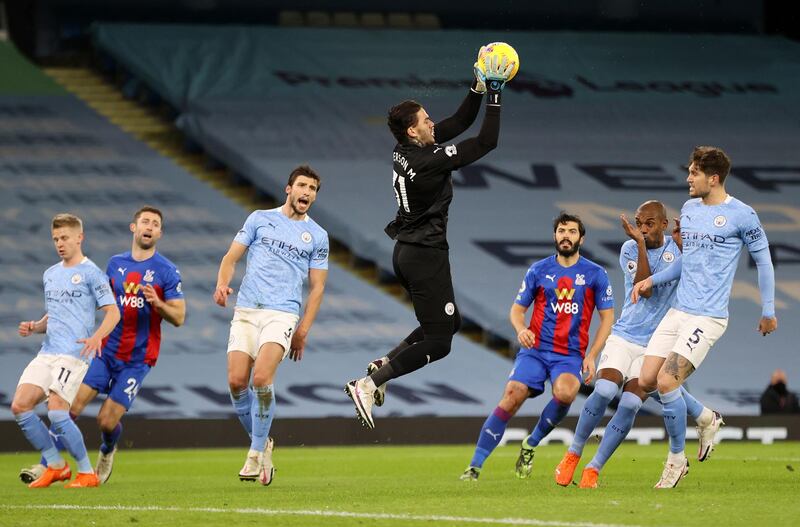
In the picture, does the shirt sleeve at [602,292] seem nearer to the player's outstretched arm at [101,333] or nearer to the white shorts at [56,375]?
the player's outstretched arm at [101,333]

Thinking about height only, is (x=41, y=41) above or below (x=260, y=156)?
above

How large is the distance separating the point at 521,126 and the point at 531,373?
15.5 meters

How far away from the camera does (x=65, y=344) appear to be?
10.8 m

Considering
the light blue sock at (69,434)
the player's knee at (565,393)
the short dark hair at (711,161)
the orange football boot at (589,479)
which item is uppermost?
the short dark hair at (711,161)

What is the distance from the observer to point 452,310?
31.5 ft

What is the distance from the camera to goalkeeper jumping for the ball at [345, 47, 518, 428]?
9414 millimetres

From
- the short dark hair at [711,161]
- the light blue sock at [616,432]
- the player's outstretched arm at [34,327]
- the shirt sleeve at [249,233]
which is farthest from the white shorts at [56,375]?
the short dark hair at [711,161]

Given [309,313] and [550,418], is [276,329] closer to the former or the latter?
[309,313]

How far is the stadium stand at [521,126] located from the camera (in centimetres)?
2278

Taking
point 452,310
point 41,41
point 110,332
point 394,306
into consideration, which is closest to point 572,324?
point 452,310

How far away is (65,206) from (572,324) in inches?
530

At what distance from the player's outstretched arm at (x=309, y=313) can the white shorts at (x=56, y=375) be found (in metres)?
1.69

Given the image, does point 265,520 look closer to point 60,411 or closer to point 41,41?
point 60,411

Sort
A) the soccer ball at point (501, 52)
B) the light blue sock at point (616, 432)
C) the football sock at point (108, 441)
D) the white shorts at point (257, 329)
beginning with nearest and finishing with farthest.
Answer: the soccer ball at point (501, 52), the light blue sock at point (616, 432), the white shorts at point (257, 329), the football sock at point (108, 441)
